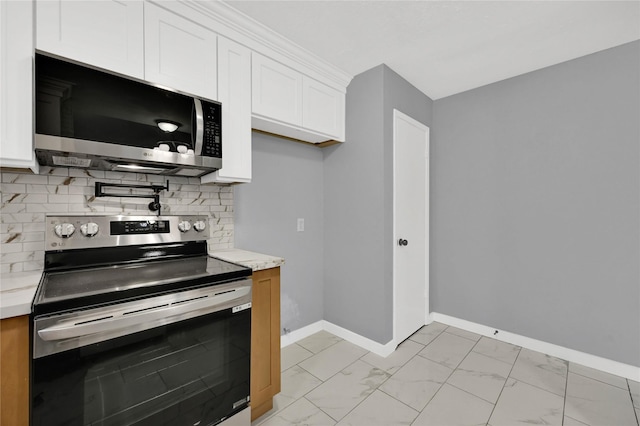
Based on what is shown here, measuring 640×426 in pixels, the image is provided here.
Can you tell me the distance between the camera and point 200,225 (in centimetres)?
192

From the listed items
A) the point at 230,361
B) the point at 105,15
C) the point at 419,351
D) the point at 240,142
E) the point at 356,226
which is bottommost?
the point at 419,351

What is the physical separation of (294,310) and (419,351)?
1.20 metres

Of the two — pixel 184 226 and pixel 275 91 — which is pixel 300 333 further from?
pixel 275 91

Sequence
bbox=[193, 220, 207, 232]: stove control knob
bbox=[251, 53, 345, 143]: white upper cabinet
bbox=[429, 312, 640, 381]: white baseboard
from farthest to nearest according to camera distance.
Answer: bbox=[429, 312, 640, 381]: white baseboard
bbox=[251, 53, 345, 143]: white upper cabinet
bbox=[193, 220, 207, 232]: stove control knob

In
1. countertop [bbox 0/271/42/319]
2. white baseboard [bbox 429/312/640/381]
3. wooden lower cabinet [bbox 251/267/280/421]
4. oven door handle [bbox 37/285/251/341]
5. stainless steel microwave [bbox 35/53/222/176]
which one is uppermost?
stainless steel microwave [bbox 35/53/222/176]

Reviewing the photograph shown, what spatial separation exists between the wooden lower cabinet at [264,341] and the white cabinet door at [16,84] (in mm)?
1164

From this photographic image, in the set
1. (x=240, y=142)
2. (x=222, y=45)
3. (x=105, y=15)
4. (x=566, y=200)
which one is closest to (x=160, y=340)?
(x=240, y=142)

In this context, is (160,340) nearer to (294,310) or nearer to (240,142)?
(240,142)

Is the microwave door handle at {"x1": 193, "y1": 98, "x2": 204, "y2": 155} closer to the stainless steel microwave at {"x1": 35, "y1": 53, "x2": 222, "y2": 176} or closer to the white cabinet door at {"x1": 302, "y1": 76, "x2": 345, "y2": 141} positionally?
the stainless steel microwave at {"x1": 35, "y1": 53, "x2": 222, "y2": 176}

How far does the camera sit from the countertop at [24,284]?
964mm

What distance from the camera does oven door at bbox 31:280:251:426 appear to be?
0.99 metres

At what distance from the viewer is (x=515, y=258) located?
2680mm

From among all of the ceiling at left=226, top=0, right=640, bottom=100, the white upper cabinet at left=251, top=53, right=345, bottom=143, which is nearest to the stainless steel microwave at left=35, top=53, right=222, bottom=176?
the white upper cabinet at left=251, top=53, right=345, bottom=143

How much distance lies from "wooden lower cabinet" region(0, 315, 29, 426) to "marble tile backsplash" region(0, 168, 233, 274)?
62 cm
